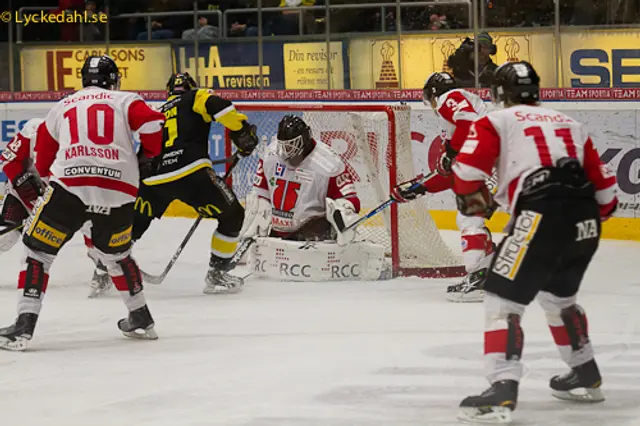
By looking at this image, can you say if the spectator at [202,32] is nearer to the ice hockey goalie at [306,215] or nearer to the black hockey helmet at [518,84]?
the ice hockey goalie at [306,215]

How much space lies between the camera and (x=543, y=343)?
4660mm

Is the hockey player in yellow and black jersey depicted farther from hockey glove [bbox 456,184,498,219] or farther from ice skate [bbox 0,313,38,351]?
hockey glove [bbox 456,184,498,219]

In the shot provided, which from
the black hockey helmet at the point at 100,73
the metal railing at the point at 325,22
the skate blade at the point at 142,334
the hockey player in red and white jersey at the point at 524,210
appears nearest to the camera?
the hockey player in red and white jersey at the point at 524,210

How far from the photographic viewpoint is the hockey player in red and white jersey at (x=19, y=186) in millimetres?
5949

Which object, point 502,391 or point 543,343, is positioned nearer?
point 502,391

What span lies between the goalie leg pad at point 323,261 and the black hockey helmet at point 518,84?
8.81 feet

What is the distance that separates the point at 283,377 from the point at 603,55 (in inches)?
178

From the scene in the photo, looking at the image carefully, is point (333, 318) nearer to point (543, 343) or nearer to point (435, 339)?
point (435, 339)

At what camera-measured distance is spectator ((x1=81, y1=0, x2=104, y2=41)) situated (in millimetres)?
9406

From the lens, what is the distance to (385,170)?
671 cm

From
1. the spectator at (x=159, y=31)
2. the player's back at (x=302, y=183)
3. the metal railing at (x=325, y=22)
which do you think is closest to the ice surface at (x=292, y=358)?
the player's back at (x=302, y=183)

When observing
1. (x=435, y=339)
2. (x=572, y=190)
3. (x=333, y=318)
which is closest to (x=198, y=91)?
(x=333, y=318)

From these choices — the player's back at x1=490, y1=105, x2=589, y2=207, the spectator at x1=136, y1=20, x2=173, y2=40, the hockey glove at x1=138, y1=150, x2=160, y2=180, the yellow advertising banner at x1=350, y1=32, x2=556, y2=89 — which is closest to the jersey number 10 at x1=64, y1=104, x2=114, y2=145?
the hockey glove at x1=138, y1=150, x2=160, y2=180

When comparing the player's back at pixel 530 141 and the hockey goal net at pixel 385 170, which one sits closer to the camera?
the player's back at pixel 530 141
